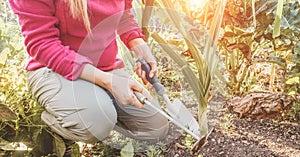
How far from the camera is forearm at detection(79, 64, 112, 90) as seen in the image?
1.00 metres

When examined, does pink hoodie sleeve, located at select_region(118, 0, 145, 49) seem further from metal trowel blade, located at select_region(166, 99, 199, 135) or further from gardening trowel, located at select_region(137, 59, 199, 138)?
metal trowel blade, located at select_region(166, 99, 199, 135)

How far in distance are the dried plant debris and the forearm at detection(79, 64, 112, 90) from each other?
491 mm

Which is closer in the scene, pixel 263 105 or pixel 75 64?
pixel 75 64

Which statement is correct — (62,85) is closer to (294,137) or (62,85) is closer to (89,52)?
(89,52)

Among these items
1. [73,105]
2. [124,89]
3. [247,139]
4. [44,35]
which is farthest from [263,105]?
[44,35]

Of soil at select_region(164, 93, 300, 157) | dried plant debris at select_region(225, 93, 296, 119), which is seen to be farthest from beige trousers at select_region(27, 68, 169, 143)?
dried plant debris at select_region(225, 93, 296, 119)

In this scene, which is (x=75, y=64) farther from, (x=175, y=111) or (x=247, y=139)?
(x=247, y=139)

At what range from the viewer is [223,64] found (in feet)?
5.42

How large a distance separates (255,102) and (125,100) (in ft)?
1.53

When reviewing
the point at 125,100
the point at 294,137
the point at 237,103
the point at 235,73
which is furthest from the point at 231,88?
the point at 125,100

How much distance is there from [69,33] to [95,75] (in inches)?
5.5

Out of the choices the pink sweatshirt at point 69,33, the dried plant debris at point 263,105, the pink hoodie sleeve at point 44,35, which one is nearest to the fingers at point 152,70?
the pink sweatshirt at point 69,33

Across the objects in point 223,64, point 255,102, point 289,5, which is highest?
point 289,5

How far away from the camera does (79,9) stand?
3.17 ft
